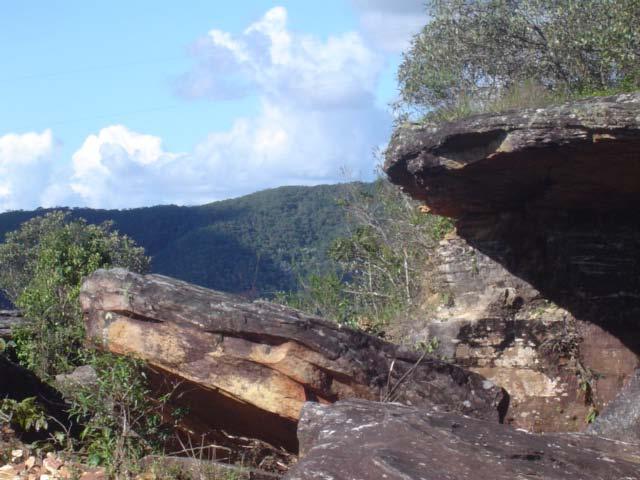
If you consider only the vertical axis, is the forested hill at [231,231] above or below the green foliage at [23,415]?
above

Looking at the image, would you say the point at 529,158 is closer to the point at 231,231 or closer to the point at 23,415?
the point at 23,415

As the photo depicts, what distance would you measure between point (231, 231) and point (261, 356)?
131 ft

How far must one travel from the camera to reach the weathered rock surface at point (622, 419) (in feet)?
18.7

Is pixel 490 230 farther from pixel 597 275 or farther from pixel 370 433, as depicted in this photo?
pixel 370 433

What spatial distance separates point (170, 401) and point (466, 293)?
138 inches

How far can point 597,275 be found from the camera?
8625 mm

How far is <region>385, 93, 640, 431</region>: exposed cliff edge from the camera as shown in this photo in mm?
7637

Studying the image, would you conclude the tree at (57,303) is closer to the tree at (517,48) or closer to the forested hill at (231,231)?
the tree at (517,48)

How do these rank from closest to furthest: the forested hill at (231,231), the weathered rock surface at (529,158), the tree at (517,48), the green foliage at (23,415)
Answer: the weathered rock surface at (529,158)
the green foliage at (23,415)
the tree at (517,48)
the forested hill at (231,231)

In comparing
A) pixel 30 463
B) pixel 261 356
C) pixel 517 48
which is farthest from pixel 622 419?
pixel 517 48

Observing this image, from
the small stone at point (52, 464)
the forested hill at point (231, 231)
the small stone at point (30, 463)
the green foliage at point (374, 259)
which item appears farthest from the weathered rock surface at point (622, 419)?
the forested hill at point (231, 231)

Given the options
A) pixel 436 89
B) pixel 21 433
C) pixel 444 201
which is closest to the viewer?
pixel 21 433

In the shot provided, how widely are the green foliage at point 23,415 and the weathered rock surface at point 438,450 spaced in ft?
9.97

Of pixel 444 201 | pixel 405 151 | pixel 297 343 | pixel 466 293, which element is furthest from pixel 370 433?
pixel 466 293
